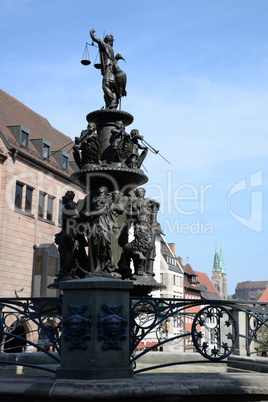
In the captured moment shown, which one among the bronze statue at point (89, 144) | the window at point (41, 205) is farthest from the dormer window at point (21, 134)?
the bronze statue at point (89, 144)

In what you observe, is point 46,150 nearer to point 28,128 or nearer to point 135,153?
point 28,128

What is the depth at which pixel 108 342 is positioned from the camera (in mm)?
4734

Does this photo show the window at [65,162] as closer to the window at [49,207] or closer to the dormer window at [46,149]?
the dormer window at [46,149]

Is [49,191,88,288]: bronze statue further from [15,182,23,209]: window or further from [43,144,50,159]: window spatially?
[43,144,50,159]: window

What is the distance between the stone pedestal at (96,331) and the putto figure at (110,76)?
621cm

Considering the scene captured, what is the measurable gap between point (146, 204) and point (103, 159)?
1.38 metres

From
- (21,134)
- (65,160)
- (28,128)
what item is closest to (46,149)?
(28,128)

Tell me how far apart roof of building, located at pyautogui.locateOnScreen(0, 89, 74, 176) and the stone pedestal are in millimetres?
26826

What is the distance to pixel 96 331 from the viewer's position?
15.6 ft

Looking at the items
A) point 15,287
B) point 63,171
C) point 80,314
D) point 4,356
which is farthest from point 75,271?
point 63,171

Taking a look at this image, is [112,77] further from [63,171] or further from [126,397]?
[63,171]

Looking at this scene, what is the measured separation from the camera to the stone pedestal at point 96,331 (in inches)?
184

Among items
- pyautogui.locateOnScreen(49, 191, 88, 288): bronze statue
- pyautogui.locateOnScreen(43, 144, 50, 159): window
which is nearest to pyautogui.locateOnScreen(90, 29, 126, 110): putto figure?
pyautogui.locateOnScreen(49, 191, 88, 288): bronze statue

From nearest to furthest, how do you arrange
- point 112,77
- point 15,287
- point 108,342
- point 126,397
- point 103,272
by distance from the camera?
1. point 126,397
2. point 108,342
3. point 103,272
4. point 112,77
5. point 15,287
